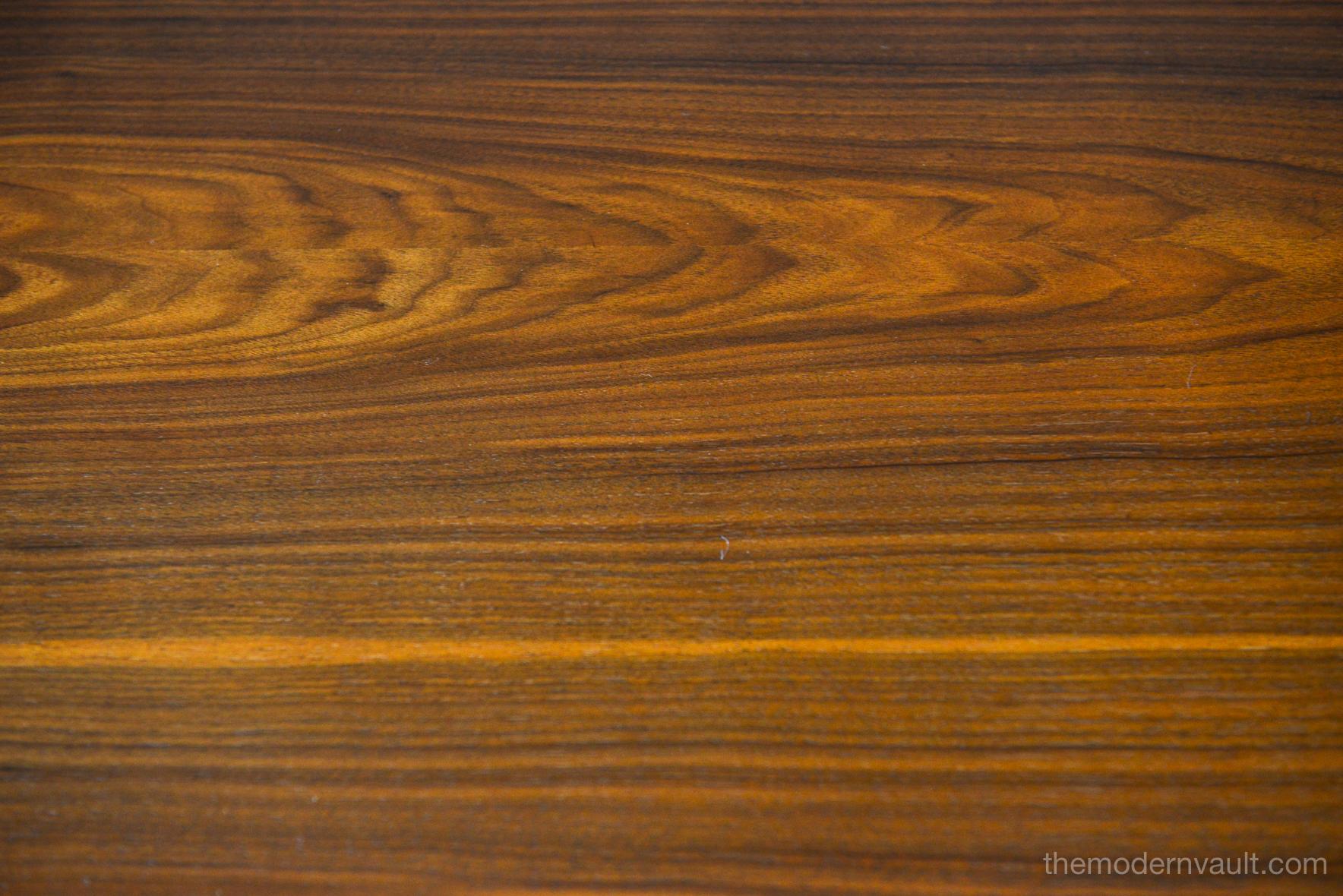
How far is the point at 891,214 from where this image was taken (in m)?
0.46

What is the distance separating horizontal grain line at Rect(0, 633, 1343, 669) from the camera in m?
0.36

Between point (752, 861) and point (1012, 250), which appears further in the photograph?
point (1012, 250)

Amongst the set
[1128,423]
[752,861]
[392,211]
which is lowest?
[752,861]

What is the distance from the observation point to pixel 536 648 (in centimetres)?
37

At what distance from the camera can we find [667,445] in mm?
406

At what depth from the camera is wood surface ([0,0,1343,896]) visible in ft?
1.13

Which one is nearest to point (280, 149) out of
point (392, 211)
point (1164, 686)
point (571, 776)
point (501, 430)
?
point (392, 211)

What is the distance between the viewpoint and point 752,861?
335mm

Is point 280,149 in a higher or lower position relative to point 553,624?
higher

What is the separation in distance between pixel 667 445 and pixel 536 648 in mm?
87

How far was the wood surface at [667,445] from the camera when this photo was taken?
344mm

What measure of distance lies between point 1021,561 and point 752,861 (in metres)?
0.13

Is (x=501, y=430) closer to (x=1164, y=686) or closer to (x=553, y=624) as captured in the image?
(x=553, y=624)

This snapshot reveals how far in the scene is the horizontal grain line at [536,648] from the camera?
0.36 m
